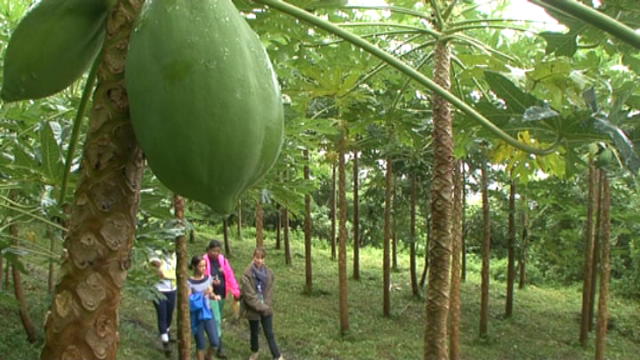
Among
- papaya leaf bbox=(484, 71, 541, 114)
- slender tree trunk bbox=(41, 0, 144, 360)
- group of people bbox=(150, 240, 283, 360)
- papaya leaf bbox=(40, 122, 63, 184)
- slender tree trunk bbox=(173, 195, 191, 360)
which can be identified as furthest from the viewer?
group of people bbox=(150, 240, 283, 360)

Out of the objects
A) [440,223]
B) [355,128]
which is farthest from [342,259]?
[440,223]

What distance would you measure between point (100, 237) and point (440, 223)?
261 cm

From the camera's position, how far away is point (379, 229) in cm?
1448

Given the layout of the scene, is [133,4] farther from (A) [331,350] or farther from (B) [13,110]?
(A) [331,350]

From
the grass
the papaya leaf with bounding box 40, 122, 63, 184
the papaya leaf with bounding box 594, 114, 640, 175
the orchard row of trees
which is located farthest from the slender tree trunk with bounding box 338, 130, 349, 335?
the papaya leaf with bounding box 594, 114, 640, 175

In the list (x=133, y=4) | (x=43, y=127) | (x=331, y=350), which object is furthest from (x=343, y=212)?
(x=133, y=4)

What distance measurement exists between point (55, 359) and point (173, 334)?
25.0ft

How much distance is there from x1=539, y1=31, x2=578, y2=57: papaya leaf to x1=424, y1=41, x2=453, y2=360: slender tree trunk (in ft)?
4.20

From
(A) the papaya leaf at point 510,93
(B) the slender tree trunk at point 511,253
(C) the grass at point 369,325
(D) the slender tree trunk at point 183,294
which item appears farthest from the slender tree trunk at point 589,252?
(A) the papaya leaf at point 510,93

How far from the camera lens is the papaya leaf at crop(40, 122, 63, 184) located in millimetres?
1686

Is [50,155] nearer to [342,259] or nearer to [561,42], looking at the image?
[561,42]

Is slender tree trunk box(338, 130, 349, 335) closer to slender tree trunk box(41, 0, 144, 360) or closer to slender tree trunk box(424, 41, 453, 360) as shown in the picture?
slender tree trunk box(424, 41, 453, 360)

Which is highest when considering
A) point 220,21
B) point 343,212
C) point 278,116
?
point 220,21

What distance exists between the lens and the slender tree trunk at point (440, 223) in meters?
3.20
